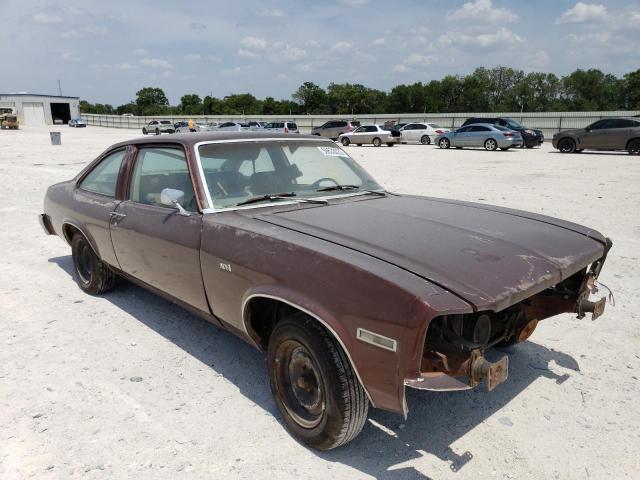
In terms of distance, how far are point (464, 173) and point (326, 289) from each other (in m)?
13.3

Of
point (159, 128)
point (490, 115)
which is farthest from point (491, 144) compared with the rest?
point (159, 128)

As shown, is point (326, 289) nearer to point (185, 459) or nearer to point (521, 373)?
point (185, 459)

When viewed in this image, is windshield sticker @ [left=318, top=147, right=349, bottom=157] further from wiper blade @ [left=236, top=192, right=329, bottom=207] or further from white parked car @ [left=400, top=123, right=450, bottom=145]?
white parked car @ [left=400, top=123, right=450, bottom=145]

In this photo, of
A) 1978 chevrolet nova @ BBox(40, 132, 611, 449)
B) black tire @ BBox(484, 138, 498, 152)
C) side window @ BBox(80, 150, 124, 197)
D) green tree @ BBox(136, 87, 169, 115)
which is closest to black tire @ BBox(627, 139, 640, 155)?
black tire @ BBox(484, 138, 498, 152)

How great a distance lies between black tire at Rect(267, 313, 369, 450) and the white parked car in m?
30.8

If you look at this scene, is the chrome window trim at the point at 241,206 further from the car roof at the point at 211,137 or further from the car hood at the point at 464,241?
the car hood at the point at 464,241

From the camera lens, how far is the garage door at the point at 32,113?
251ft

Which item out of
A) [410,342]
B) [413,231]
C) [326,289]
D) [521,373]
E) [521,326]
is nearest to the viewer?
[410,342]

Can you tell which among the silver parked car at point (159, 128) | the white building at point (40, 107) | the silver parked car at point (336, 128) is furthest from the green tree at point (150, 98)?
the silver parked car at point (336, 128)

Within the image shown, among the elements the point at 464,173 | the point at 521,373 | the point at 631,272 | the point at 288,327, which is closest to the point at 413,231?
the point at 288,327

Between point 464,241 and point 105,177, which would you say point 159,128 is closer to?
point 105,177

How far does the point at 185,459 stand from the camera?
2.59m

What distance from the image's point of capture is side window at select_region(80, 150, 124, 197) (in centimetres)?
434

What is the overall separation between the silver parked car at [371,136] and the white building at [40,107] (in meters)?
65.0
